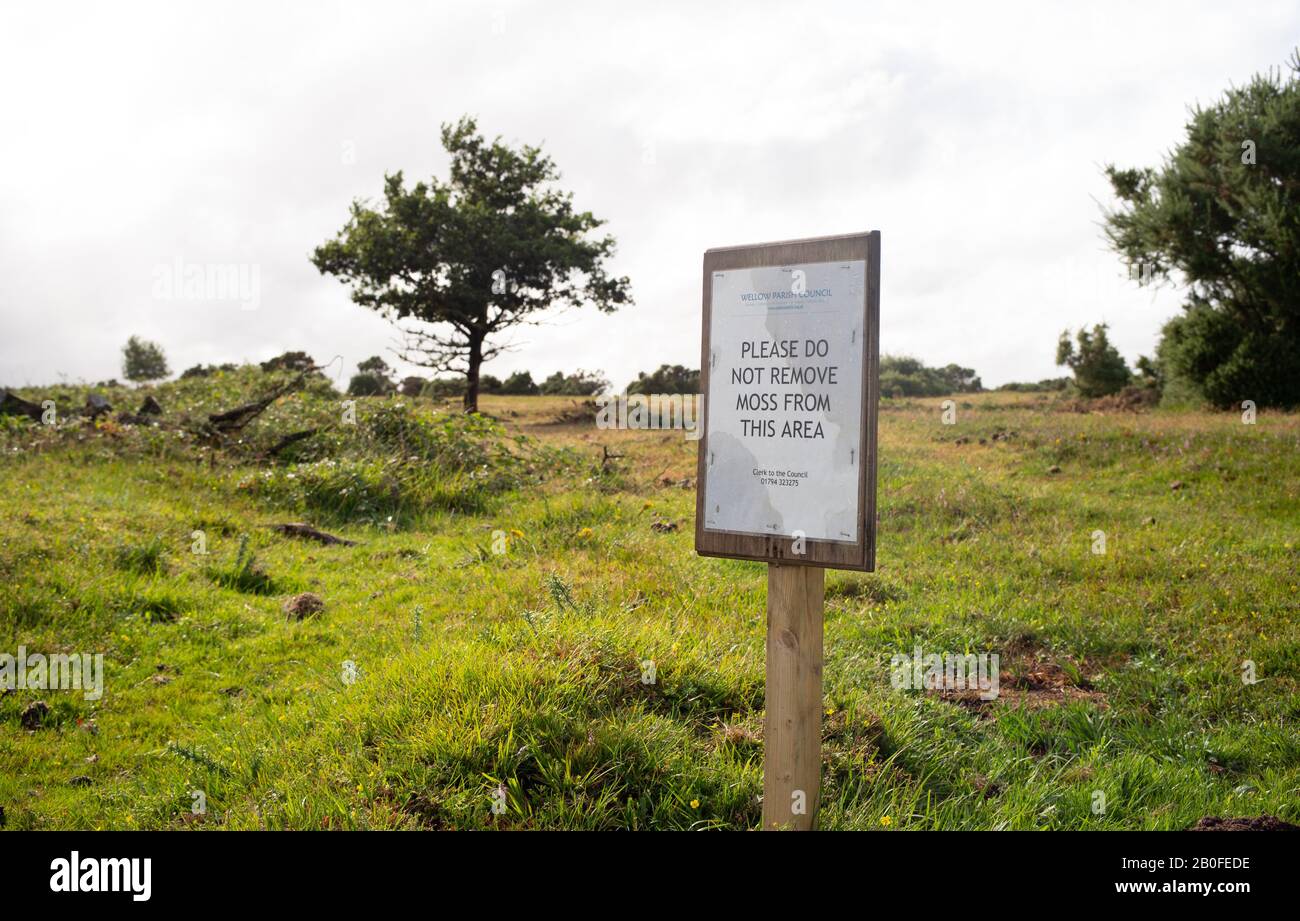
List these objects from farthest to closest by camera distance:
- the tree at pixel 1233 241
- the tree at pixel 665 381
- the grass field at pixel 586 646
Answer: the tree at pixel 665 381 → the tree at pixel 1233 241 → the grass field at pixel 586 646

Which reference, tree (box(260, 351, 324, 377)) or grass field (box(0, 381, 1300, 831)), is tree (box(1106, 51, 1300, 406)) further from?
tree (box(260, 351, 324, 377))

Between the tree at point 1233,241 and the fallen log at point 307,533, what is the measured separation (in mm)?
19570

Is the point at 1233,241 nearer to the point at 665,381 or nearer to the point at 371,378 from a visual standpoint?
the point at 665,381

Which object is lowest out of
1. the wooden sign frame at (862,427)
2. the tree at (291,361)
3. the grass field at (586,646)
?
the grass field at (586,646)

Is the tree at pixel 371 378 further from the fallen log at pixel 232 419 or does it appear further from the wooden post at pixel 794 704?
the wooden post at pixel 794 704

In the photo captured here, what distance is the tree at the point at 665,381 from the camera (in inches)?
1033

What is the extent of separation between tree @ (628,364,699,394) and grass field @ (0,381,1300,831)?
14651 millimetres

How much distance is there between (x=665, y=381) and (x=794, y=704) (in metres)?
24.0

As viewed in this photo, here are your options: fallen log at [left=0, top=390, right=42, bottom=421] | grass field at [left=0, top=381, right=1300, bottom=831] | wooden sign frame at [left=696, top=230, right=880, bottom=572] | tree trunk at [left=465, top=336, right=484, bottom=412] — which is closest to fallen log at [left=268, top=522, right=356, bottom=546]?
grass field at [left=0, top=381, right=1300, bottom=831]

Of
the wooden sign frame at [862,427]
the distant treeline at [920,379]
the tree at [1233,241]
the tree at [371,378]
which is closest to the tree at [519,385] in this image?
the tree at [371,378]

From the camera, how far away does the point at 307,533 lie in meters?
9.13
